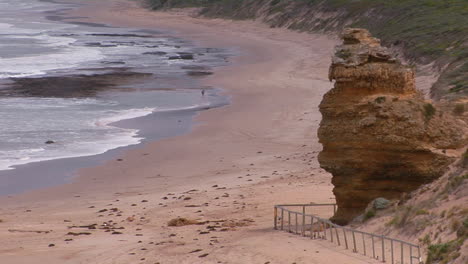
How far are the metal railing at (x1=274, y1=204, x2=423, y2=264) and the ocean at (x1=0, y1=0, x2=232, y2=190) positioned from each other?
12.1 m

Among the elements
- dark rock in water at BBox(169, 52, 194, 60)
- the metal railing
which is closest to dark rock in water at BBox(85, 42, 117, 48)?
dark rock in water at BBox(169, 52, 194, 60)

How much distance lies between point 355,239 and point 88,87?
1241 inches

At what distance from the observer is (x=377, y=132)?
15320 mm

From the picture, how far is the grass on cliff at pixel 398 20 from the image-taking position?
40.3 metres

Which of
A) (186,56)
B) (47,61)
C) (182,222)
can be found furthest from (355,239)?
(186,56)

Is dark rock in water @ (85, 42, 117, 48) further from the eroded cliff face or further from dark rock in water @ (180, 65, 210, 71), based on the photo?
the eroded cliff face

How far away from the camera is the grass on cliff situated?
40344 mm

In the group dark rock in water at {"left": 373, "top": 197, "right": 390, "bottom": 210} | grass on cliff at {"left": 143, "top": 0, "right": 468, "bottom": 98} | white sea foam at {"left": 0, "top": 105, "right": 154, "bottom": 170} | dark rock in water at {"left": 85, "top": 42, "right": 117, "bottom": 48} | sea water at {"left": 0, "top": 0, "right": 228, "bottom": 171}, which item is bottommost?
white sea foam at {"left": 0, "top": 105, "right": 154, "bottom": 170}

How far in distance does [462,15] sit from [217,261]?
43.1m

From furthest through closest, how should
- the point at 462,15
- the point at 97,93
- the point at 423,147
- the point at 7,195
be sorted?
1. the point at 462,15
2. the point at 97,93
3. the point at 7,195
4. the point at 423,147

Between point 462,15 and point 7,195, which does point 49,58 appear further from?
point 7,195

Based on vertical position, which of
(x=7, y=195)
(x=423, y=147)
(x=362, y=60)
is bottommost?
(x=7, y=195)

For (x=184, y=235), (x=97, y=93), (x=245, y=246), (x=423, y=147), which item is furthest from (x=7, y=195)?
(x=97, y=93)

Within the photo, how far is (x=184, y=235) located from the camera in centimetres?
1689
